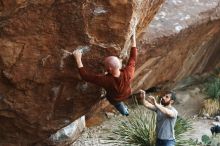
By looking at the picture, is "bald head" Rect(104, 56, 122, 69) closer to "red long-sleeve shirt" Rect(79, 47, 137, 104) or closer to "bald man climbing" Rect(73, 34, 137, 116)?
"bald man climbing" Rect(73, 34, 137, 116)

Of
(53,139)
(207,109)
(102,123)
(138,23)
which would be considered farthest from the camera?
(207,109)

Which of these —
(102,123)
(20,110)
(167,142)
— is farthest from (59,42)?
(102,123)

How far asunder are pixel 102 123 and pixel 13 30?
5.60m

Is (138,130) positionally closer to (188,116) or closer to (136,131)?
(136,131)

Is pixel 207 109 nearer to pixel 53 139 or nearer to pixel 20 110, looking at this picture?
pixel 53 139

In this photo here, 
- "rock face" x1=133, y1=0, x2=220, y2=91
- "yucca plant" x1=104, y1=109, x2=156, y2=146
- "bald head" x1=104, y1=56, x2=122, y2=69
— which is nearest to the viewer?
"bald head" x1=104, y1=56, x2=122, y2=69

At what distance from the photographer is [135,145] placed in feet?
34.5

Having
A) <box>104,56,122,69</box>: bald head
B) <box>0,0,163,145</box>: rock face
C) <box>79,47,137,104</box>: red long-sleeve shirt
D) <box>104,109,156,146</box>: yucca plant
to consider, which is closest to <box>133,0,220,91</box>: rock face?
<box>104,109,156,146</box>: yucca plant

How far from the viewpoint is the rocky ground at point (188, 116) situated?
11.7 metres

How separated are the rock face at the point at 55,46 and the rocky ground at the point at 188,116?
314 cm

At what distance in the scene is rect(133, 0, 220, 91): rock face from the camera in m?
10.6

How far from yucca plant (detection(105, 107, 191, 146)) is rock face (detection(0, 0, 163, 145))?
2228 mm

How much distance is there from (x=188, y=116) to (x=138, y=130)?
3.35 metres

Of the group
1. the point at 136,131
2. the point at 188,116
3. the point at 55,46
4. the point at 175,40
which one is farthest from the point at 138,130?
the point at 55,46
